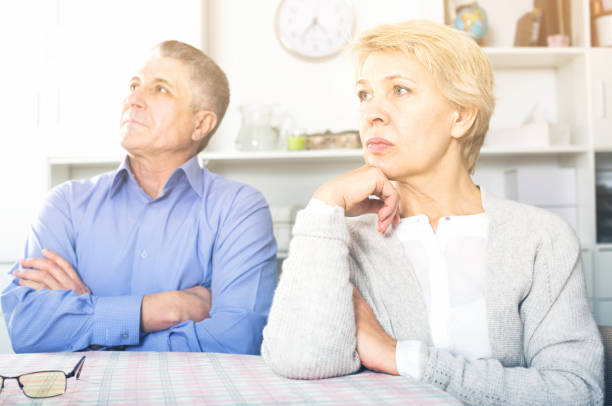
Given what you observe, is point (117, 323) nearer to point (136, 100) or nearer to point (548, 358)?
point (136, 100)

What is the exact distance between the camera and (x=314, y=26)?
3154 millimetres

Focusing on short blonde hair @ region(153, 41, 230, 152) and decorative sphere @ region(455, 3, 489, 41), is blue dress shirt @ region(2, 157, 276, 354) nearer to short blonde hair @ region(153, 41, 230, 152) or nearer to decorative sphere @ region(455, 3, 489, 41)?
short blonde hair @ region(153, 41, 230, 152)

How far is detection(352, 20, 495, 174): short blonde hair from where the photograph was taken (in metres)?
1.18

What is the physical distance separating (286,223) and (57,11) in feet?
4.81

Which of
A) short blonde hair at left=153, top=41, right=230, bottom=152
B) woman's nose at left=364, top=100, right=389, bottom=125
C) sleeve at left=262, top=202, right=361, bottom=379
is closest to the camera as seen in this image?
sleeve at left=262, top=202, right=361, bottom=379

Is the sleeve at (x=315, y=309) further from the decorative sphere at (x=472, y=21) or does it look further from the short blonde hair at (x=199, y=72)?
the decorative sphere at (x=472, y=21)

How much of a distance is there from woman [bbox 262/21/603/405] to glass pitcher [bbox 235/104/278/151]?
1585mm

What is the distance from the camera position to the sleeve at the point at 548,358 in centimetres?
93

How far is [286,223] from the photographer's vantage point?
271 centimetres

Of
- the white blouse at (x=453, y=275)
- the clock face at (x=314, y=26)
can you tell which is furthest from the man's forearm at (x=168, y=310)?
the clock face at (x=314, y=26)

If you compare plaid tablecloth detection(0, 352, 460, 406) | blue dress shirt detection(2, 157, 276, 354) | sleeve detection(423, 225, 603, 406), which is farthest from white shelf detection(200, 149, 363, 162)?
plaid tablecloth detection(0, 352, 460, 406)

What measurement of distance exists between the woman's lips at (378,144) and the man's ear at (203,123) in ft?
2.70

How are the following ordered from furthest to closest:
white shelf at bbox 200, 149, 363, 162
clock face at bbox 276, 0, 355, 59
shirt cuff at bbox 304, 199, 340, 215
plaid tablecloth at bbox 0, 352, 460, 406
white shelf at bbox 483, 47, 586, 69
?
clock face at bbox 276, 0, 355, 59
white shelf at bbox 483, 47, 586, 69
white shelf at bbox 200, 149, 363, 162
shirt cuff at bbox 304, 199, 340, 215
plaid tablecloth at bbox 0, 352, 460, 406

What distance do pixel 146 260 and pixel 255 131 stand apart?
135 centimetres
